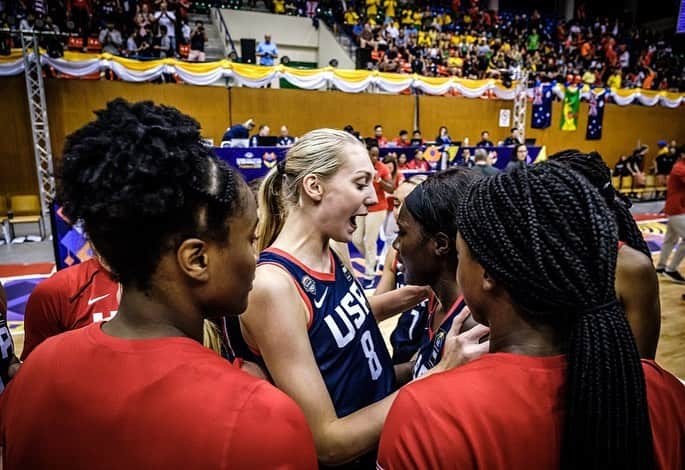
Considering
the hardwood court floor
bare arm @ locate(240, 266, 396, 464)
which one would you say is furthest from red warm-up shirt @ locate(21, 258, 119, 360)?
the hardwood court floor

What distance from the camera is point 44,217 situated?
31.6 feet

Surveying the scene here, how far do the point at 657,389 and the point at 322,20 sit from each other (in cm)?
2068

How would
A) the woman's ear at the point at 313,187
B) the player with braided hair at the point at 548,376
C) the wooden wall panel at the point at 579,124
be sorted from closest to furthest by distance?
1. the player with braided hair at the point at 548,376
2. the woman's ear at the point at 313,187
3. the wooden wall panel at the point at 579,124

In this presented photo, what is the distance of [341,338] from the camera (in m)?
1.49

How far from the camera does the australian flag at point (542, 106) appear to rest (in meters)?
15.4

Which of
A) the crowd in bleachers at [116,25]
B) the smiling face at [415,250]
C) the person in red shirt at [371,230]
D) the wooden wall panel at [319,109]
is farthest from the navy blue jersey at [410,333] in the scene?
the wooden wall panel at [319,109]

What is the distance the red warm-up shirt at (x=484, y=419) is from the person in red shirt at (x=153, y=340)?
184 mm

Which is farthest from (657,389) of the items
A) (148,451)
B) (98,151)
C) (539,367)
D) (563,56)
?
(563,56)

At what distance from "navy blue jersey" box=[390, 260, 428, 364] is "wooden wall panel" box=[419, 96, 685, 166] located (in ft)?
46.7

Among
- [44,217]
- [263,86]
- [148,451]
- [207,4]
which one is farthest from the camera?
[207,4]

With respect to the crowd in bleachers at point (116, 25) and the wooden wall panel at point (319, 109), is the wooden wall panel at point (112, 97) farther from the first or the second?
the crowd in bleachers at point (116, 25)

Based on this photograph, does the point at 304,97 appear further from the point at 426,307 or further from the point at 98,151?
the point at 98,151

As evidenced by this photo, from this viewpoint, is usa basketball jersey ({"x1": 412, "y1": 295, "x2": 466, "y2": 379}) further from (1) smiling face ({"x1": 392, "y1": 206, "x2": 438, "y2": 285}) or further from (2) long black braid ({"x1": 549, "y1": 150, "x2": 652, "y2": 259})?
(2) long black braid ({"x1": 549, "y1": 150, "x2": 652, "y2": 259})

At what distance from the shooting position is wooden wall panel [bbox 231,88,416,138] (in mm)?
13508
